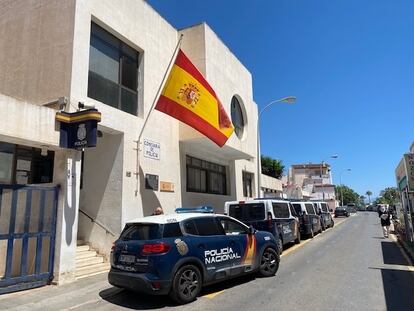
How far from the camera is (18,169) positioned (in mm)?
11742

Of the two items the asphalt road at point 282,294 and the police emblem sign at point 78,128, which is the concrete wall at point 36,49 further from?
the asphalt road at point 282,294

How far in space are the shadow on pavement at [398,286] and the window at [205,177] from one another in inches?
347

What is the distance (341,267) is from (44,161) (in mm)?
9867

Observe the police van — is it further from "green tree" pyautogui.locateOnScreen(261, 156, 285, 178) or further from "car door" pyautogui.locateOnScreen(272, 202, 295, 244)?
"green tree" pyautogui.locateOnScreen(261, 156, 285, 178)

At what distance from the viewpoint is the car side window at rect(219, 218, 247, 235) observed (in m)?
9.12

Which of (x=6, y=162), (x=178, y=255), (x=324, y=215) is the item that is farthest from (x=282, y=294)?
(x=324, y=215)

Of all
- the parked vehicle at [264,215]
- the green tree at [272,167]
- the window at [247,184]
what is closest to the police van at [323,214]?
the window at [247,184]

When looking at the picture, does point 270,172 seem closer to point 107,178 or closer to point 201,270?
point 107,178

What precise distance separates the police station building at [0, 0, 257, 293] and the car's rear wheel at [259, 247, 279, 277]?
4.77 meters

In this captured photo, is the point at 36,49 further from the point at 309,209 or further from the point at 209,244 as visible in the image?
the point at 309,209

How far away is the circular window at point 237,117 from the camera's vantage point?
71.0 ft

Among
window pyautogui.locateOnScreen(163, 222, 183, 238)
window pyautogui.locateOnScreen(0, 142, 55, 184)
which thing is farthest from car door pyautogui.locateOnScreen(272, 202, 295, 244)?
window pyautogui.locateOnScreen(0, 142, 55, 184)

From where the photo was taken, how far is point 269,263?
9.95m

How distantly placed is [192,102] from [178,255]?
7481mm
